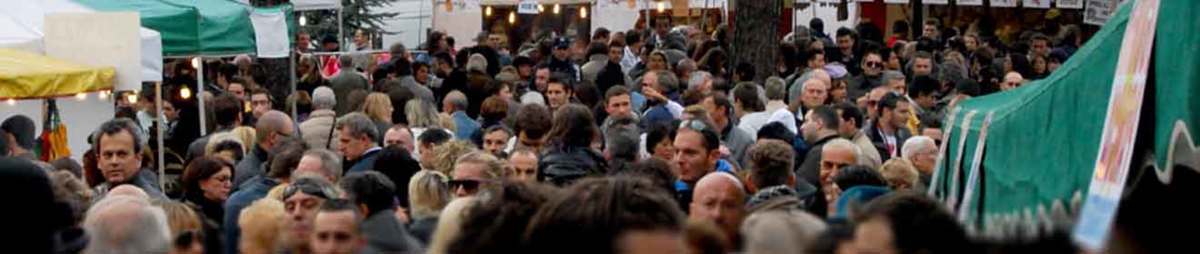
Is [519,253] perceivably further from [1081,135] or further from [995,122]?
[995,122]

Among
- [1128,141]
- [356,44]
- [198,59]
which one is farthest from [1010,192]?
[356,44]

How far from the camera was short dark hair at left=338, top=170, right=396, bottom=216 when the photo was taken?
783cm

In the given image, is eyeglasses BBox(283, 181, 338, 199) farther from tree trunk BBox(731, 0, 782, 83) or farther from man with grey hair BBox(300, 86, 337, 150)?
tree trunk BBox(731, 0, 782, 83)

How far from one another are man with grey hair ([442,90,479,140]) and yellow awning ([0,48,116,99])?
255 centimetres

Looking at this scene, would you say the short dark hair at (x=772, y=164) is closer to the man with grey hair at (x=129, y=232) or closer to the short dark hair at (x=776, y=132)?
the short dark hair at (x=776, y=132)

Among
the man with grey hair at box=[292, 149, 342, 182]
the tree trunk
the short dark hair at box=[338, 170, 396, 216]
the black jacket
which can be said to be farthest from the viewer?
the tree trunk

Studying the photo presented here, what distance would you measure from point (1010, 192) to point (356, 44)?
23815mm

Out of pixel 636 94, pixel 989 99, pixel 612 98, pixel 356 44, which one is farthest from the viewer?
pixel 356 44

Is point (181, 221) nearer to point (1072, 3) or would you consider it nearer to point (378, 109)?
point (378, 109)

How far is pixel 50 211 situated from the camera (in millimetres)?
5938

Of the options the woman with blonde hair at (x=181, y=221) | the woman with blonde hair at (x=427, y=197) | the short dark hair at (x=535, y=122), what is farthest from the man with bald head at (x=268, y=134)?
the woman with blonde hair at (x=181, y=221)

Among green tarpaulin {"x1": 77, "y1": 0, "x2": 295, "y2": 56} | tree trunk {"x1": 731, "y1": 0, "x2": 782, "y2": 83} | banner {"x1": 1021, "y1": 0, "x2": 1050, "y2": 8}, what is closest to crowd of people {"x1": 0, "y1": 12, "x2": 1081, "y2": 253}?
tree trunk {"x1": 731, "y1": 0, "x2": 782, "y2": 83}

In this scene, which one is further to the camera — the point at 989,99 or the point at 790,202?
the point at 989,99

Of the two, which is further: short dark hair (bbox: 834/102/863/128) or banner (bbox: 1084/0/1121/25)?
banner (bbox: 1084/0/1121/25)
